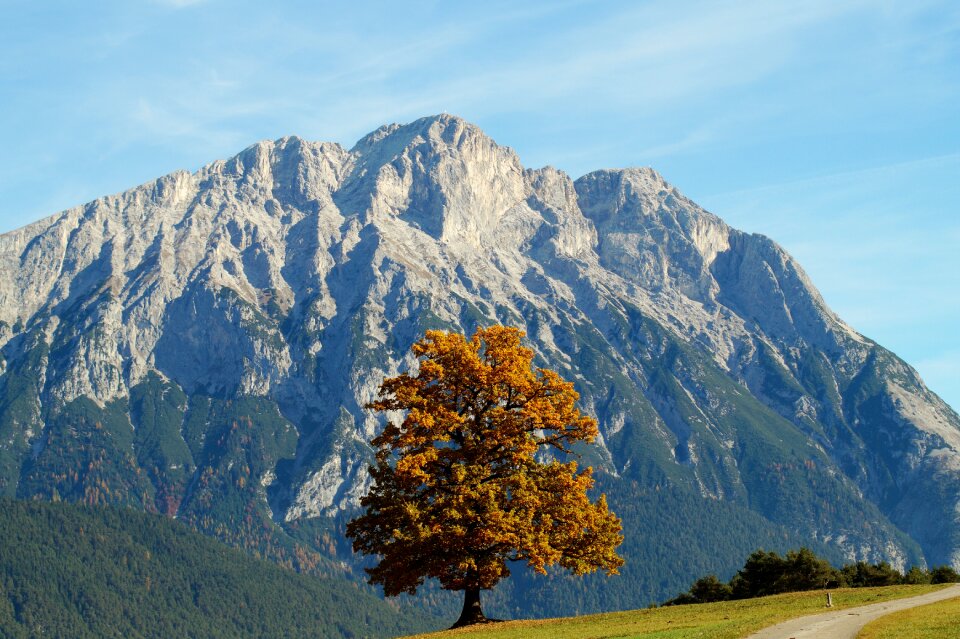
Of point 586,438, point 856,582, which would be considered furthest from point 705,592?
point 586,438

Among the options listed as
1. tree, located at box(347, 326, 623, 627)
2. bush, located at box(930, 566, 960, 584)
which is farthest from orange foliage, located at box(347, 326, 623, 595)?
bush, located at box(930, 566, 960, 584)

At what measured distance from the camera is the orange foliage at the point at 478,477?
202 ft

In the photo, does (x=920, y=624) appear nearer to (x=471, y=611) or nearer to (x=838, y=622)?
(x=838, y=622)

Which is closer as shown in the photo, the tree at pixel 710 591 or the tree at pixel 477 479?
the tree at pixel 477 479

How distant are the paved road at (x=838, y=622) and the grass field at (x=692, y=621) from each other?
112 centimetres

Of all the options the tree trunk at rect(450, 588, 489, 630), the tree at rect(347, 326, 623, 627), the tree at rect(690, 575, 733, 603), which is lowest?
the tree at rect(690, 575, 733, 603)

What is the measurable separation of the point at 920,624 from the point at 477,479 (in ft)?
82.9

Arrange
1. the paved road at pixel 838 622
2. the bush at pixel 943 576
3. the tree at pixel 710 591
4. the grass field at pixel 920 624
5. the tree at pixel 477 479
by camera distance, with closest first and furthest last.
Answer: the grass field at pixel 920 624
the paved road at pixel 838 622
the tree at pixel 477 479
the bush at pixel 943 576
the tree at pixel 710 591

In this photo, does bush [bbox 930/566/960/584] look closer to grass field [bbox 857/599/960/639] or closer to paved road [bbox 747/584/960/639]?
paved road [bbox 747/584/960/639]

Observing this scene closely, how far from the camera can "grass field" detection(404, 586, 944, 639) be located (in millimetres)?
50094

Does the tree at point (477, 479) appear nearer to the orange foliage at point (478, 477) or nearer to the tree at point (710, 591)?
the orange foliage at point (478, 477)

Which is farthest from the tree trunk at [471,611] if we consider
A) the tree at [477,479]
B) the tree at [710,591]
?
the tree at [710,591]

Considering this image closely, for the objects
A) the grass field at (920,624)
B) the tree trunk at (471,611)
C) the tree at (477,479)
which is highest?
the tree at (477,479)

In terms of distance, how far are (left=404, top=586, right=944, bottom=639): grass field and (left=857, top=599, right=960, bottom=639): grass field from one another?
4.75 m
